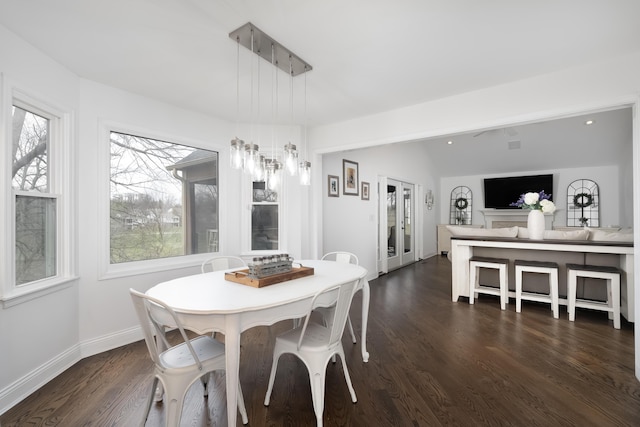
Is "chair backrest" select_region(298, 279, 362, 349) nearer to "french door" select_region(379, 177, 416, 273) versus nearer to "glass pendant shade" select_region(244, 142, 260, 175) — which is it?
"glass pendant shade" select_region(244, 142, 260, 175)

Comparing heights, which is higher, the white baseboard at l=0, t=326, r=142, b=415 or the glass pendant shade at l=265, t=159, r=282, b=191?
the glass pendant shade at l=265, t=159, r=282, b=191

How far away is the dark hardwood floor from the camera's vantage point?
→ 1.77 m

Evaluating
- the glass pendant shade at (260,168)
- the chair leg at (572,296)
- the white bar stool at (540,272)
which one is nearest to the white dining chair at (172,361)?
the glass pendant shade at (260,168)

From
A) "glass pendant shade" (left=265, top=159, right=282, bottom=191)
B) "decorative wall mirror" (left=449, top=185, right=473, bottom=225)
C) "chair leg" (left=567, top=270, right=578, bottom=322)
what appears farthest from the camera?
"decorative wall mirror" (left=449, top=185, right=473, bottom=225)

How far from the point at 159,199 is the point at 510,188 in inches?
328

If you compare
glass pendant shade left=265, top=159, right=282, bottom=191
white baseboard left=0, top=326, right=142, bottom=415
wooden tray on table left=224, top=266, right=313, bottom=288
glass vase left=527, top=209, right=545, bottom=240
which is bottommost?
white baseboard left=0, top=326, right=142, bottom=415

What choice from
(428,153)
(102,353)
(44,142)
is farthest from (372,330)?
(428,153)

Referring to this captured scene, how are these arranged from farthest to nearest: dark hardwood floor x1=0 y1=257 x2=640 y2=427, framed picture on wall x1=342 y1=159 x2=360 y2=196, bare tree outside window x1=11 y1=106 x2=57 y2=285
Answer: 1. framed picture on wall x1=342 y1=159 x2=360 y2=196
2. bare tree outside window x1=11 y1=106 x2=57 y2=285
3. dark hardwood floor x1=0 y1=257 x2=640 y2=427

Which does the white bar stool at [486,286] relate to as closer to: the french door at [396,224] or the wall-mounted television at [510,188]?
A: the french door at [396,224]

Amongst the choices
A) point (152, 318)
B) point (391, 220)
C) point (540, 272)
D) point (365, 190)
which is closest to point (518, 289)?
point (540, 272)

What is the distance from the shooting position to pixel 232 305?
1568 millimetres

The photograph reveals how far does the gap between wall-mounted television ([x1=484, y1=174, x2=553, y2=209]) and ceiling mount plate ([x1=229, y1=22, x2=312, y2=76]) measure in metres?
7.54

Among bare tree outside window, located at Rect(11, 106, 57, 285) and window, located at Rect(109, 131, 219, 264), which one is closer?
bare tree outside window, located at Rect(11, 106, 57, 285)

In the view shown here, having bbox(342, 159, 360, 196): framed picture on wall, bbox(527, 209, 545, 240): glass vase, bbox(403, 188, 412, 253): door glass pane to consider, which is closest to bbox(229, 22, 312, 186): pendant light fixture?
bbox(342, 159, 360, 196): framed picture on wall
